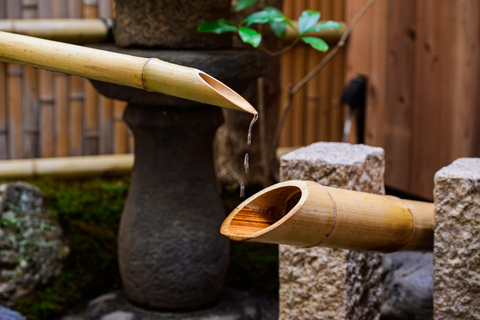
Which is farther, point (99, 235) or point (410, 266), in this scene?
point (99, 235)

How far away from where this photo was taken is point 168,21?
2.37 metres

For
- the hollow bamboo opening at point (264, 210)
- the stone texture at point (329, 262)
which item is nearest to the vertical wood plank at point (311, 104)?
the stone texture at point (329, 262)

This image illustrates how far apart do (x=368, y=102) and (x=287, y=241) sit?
8.04 feet

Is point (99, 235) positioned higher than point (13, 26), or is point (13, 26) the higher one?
point (13, 26)

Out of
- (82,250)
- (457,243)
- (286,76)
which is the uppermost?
(286,76)

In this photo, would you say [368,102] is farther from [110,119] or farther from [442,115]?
[110,119]

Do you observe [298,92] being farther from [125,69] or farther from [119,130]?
[125,69]

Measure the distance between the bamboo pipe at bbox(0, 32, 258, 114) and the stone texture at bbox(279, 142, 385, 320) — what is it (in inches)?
20.6

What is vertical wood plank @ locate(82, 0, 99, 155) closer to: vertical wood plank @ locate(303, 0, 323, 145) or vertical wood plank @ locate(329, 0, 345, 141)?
vertical wood plank @ locate(303, 0, 323, 145)

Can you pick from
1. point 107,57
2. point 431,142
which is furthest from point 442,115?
point 107,57

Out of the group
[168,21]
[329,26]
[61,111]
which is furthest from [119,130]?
[329,26]

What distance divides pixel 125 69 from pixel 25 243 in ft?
5.09

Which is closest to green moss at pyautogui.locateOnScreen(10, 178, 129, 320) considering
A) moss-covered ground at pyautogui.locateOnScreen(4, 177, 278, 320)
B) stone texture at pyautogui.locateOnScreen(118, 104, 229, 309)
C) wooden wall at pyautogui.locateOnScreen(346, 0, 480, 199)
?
moss-covered ground at pyautogui.locateOnScreen(4, 177, 278, 320)

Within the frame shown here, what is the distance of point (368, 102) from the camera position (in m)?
3.82
